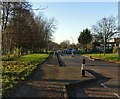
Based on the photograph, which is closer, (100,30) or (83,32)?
(100,30)

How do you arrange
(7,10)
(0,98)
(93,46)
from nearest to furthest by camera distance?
(0,98), (7,10), (93,46)

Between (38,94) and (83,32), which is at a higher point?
(83,32)

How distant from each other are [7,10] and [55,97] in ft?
52.9

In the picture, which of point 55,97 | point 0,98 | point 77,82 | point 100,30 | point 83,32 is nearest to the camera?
point 0,98

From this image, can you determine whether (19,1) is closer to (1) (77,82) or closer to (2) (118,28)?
(1) (77,82)

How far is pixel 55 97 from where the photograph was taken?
9281 mm

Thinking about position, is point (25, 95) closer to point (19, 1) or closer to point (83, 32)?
point (19, 1)

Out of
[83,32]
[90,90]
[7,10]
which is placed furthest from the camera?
[83,32]

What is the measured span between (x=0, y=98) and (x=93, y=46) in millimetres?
95943

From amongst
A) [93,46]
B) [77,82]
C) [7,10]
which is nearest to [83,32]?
[93,46]

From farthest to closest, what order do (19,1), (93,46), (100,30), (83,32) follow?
(83,32) → (93,46) → (100,30) → (19,1)

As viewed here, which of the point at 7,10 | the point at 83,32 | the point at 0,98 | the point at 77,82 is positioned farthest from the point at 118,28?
the point at 0,98

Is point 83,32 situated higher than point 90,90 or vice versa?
point 83,32

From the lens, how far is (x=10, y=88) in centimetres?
1037
